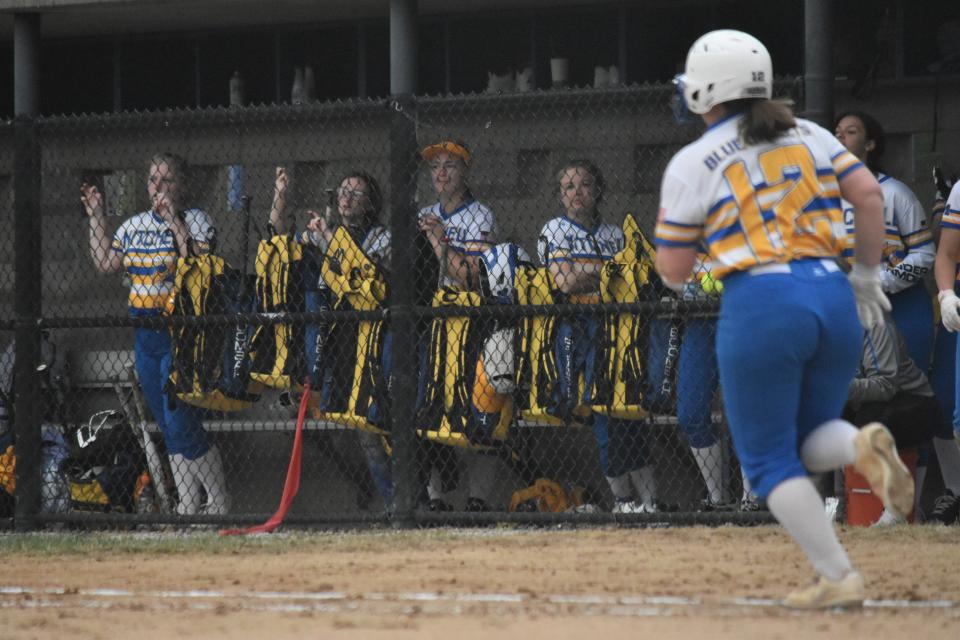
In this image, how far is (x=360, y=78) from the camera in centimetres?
1120

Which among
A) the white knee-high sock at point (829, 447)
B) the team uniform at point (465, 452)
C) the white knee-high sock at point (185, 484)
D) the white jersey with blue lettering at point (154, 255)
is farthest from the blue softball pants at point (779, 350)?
the white knee-high sock at point (185, 484)

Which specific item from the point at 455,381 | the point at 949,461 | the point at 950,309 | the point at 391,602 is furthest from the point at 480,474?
the point at 391,602

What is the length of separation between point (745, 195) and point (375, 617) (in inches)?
71.4

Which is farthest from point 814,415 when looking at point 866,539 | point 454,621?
point 866,539

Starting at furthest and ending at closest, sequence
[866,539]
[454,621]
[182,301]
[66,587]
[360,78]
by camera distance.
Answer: [360,78], [182,301], [866,539], [66,587], [454,621]

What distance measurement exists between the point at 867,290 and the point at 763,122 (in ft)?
2.54

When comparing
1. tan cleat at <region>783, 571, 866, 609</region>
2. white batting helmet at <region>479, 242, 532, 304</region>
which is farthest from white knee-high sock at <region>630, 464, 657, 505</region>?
tan cleat at <region>783, 571, 866, 609</region>

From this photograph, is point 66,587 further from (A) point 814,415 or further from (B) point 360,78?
(B) point 360,78

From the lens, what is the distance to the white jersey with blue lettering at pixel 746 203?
5.21m

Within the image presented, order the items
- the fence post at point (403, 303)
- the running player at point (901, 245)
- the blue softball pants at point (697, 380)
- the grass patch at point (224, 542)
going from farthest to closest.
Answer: the fence post at point (403, 303) → the blue softball pants at point (697, 380) → the running player at point (901, 245) → the grass patch at point (224, 542)

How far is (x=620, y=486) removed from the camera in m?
9.02

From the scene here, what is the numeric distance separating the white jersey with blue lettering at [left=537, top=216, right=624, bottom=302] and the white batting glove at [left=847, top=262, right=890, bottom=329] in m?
3.23

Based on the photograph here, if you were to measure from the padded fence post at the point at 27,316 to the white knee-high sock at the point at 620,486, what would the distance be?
3.26m

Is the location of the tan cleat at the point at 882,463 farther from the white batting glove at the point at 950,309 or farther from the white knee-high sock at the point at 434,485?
the white knee-high sock at the point at 434,485
